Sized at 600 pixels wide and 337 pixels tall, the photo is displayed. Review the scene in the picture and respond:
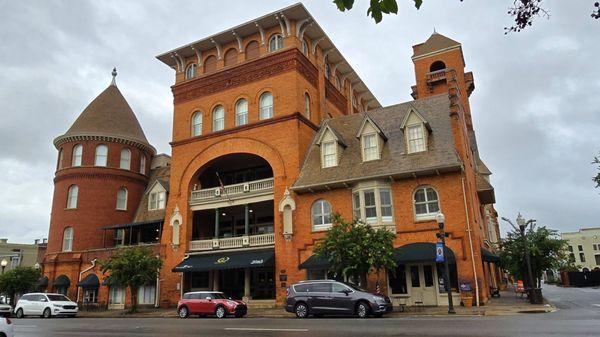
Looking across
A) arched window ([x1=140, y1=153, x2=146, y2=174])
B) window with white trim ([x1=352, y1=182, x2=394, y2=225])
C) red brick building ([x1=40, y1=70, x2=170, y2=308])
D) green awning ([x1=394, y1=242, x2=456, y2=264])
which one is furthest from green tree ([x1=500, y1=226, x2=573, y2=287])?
arched window ([x1=140, y1=153, x2=146, y2=174])

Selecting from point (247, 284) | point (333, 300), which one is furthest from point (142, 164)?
point (333, 300)

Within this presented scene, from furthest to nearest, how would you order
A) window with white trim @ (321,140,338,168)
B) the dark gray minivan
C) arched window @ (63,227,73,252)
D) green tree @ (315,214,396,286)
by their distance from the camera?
arched window @ (63,227,73,252), window with white trim @ (321,140,338,168), green tree @ (315,214,396,286), the dark gray minivan

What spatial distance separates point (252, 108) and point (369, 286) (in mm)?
14725

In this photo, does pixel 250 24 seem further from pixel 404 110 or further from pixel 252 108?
pixel 404 110

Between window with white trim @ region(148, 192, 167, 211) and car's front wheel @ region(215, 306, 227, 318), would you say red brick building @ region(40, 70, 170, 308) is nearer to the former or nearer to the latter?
window with white trim @ region(148, 192, 167, 211)

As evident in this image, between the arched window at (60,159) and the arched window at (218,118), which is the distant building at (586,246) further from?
the arched window at (60,159)

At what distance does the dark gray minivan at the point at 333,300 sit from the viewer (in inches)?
710

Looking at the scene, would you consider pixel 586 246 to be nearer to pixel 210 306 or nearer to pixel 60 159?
pixel 210 306

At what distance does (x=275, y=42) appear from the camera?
3241cm

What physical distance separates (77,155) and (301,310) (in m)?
29.0

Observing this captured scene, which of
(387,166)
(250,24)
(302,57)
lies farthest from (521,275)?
(250,24)

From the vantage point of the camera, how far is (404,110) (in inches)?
1144

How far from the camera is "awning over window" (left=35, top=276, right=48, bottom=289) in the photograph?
36250mm

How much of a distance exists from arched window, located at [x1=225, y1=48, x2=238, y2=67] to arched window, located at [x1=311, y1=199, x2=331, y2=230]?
13.6 meters
